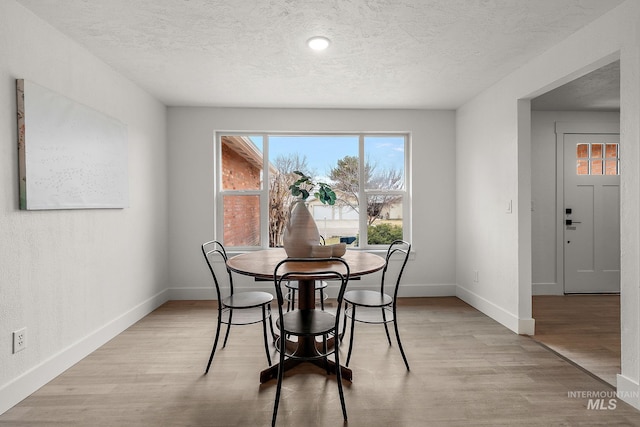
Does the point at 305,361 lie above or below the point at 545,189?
below

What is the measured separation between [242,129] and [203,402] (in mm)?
3086

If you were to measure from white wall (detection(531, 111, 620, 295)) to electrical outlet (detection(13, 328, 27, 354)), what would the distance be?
5140 millimetres

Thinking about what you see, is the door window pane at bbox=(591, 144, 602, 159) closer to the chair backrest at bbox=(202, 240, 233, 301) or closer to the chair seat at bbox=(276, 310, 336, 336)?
the chair seat at bbox=(276, 310, 336, 336)

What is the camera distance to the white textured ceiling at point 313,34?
2.10m

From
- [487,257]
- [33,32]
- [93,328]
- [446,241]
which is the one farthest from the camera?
[446,241]

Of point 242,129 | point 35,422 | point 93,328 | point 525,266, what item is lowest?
point 35,422

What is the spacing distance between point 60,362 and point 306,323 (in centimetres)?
179

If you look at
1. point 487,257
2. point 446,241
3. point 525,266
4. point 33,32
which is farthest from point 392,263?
point 33,32

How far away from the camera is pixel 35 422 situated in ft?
6.10

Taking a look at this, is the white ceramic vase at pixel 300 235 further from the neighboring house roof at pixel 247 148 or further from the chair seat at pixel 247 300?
the neighboring house roof at pixel 247 148

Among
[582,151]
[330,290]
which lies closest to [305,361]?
[330,290]

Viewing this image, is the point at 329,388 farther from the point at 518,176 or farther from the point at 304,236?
the point at 518,176

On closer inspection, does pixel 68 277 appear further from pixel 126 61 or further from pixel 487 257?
pixel 487 257

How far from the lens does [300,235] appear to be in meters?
2.48
